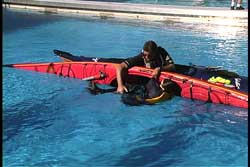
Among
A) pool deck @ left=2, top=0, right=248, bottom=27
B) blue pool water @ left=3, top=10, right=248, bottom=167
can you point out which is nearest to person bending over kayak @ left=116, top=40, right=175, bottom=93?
blue pool water @ left=3, top=10, right=248, bottom=167

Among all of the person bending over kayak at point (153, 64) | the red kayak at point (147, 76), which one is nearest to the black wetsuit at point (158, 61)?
the person bending over kayak at point (153, 64)

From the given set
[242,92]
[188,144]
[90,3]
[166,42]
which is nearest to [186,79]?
[242,92]

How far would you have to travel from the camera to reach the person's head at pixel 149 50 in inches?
292

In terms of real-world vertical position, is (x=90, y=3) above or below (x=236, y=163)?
above

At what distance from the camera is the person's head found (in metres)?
7.41

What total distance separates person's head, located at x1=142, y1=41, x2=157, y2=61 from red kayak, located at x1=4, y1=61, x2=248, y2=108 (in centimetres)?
35

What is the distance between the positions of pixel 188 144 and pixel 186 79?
1594 mm

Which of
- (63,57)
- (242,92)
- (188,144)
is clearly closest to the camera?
(188,144)

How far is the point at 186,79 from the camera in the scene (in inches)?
304

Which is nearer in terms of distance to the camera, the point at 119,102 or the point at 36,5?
the point at 119,102

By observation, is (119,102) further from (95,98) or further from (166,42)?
(166,42)

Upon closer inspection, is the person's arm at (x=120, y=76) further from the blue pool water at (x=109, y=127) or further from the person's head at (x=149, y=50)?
the person's head at (x=149, y=50)

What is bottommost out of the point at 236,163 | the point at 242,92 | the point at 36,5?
the point at 236,163

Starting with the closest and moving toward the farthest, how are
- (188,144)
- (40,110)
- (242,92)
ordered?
→ (188,144) → (242,92) → (40,110)
